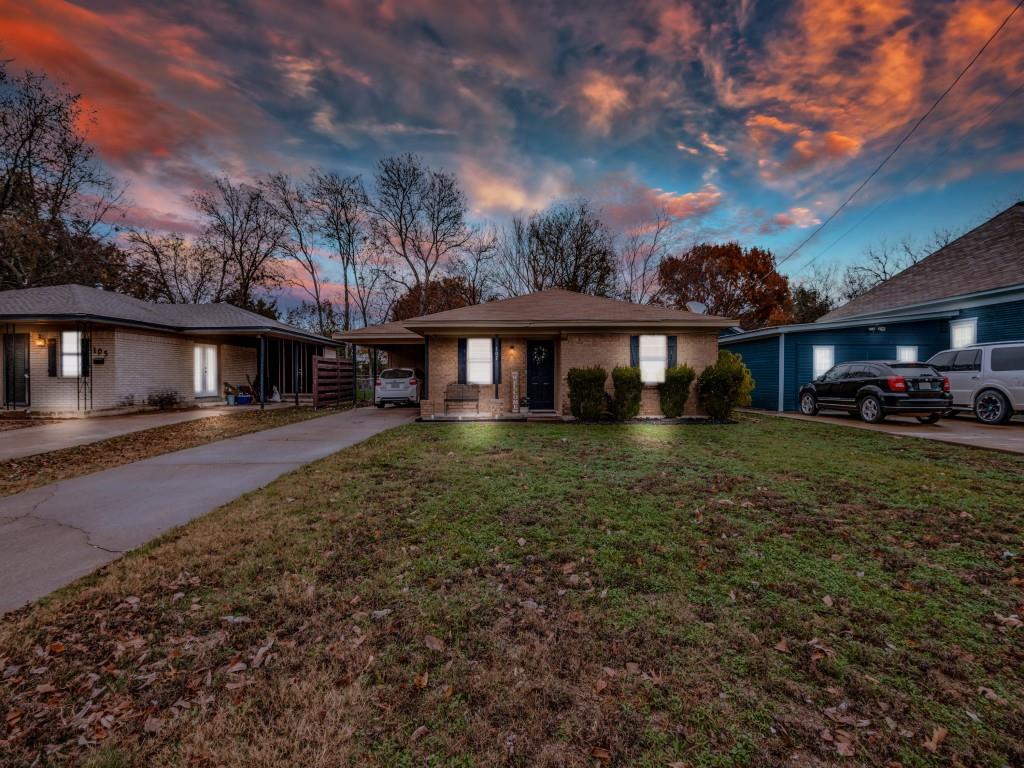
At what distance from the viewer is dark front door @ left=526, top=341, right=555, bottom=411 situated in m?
13.2

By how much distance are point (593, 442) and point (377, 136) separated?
16660 mm

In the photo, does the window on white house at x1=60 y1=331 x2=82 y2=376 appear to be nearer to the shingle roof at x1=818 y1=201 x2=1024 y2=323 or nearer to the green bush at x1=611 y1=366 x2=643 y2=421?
the green bush at x1=611 y1=366 x2=643 y2=421

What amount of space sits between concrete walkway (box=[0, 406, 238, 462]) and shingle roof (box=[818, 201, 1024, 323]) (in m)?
23.4

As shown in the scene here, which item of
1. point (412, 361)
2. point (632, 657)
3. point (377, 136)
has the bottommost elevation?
point (632, 657)

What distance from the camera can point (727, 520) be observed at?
409cm

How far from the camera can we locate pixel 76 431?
9656mm

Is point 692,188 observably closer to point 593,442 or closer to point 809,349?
point 809,349

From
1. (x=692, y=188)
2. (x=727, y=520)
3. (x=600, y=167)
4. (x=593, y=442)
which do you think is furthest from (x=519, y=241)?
(x=727, y=520)

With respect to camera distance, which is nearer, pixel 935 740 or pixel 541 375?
pixel 935 740

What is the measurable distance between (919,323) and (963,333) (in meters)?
1.27

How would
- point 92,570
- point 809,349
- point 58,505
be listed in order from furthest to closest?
point 809,349, point 58,505, point 92,570

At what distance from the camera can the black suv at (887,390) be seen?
392 inches

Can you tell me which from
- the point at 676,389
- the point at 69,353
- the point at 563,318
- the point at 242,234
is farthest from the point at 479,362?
the point at 242,234

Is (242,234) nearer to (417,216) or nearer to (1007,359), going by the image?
(417,216)
